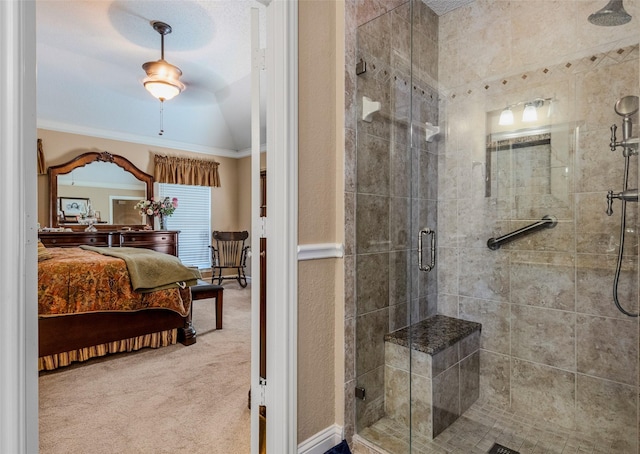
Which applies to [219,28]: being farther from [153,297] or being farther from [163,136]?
[163,136]

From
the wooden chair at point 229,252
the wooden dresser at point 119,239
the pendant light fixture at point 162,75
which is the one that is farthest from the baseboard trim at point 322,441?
the wooden chair at point 229,252

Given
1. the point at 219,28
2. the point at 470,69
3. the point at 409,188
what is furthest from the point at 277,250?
the point at 219,28

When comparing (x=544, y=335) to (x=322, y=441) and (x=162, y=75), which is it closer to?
(x=322, y=441)

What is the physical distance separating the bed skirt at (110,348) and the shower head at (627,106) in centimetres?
356

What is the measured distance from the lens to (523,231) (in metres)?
2.07

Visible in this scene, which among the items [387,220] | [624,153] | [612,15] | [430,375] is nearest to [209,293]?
[387,220]

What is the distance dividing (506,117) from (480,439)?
1.82 meters

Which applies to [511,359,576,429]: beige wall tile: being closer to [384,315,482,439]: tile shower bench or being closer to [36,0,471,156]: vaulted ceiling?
[384,315,482,439]: tile shower bench

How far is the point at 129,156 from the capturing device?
222 inches

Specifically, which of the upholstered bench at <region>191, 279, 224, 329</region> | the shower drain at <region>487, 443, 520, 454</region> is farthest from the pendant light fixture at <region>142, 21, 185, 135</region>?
the shower drain at <region>487, 443, 520, 454</region>

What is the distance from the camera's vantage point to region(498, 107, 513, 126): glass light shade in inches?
83.7

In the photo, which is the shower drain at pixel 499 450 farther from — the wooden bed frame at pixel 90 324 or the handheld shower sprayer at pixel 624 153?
the wooden bed frame at pixel 90 324

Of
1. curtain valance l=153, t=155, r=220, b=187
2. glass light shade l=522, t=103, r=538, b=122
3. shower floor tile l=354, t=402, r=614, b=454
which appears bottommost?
shower floor tile l=354, t=402, r=614, b=454

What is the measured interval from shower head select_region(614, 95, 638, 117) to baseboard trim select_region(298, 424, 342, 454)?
2072 millimetres
